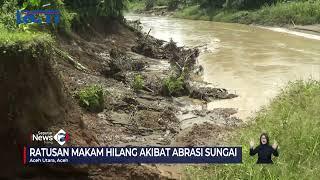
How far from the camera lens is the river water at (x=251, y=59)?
1544 cm

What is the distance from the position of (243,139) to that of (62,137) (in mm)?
3643

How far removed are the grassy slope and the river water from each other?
2.32m

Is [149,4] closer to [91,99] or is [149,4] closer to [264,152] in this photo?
[91,99]

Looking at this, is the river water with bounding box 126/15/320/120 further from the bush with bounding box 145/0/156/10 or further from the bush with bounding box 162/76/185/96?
the bush with bounding box 145/0/156/10

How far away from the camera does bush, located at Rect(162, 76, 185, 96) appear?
47.5 ft

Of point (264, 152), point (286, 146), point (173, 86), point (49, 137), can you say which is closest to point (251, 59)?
point (173, 86)

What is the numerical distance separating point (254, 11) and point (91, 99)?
114ft

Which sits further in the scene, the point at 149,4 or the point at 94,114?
the point at 149,4

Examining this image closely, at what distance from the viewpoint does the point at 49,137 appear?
24.8 feet

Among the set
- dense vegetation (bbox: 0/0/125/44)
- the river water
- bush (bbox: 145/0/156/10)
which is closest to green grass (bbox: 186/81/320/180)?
the river water

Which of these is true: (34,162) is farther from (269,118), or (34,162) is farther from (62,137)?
(269,118)

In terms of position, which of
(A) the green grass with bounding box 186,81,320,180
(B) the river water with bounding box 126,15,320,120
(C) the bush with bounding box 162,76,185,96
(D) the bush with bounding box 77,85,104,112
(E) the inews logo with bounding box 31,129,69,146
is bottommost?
(B) the river water with bounding box 126,15,320,120

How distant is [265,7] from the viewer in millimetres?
42312

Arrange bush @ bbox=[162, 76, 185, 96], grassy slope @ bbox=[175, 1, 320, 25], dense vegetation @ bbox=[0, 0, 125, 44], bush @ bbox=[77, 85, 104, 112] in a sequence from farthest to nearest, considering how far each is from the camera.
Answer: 1. grassy slope @ bbox=[175, 1, 320, 25]
2. bush @ bbox=[162, 76, 185, 96]
3. bush @ bbox=[77, 85, 104, 112]
4. dense vegetation @ bbox=[0, 0, 125, 44]
